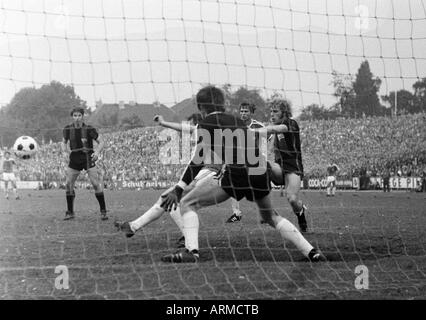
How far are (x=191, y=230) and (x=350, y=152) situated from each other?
30.4m

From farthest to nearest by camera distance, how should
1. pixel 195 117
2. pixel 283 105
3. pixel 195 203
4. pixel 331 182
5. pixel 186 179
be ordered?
pixel 331 182 < pixel 283 105 < pixel 195 117 < pixel 195 203 < pixel 186 179

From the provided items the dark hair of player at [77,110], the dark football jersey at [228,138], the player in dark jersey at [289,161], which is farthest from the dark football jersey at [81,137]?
the dark football jersey at [228,138]

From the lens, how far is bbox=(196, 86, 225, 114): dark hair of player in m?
6.88

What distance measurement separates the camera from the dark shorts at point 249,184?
6.74m

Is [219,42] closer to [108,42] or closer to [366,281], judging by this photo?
[108,42]

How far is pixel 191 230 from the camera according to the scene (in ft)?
22.7

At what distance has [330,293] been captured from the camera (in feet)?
17.3

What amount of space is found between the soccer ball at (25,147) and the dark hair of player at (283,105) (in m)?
12.7

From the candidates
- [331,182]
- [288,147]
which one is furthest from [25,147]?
[331,182]

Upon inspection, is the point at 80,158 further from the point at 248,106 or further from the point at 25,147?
the point at 25,147

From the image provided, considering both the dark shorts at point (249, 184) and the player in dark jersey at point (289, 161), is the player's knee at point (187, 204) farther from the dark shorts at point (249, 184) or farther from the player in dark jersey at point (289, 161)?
the player in dark jersey at point (289, 161)
